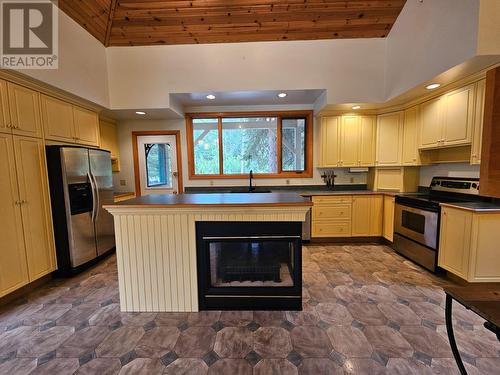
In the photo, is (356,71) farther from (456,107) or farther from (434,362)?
(434,362)

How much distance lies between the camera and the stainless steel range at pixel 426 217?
279cm

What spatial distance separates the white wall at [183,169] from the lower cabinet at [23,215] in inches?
70.7

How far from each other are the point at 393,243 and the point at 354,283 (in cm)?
149

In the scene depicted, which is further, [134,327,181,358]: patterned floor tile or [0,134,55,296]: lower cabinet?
[0,134,55,296]: lower cabinet

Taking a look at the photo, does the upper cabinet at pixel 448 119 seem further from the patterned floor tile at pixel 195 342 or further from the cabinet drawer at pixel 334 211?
the patterned floor tile at pixel 195 342

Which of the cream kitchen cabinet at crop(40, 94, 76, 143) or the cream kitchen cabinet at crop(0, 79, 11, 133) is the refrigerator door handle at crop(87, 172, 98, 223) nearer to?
the cream kitchen cabinet at crop(40, 94, 76, 143)

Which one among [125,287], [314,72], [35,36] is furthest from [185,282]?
[314,72]

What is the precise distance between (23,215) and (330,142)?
4.42m

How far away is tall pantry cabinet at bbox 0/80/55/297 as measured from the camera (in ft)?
7.43

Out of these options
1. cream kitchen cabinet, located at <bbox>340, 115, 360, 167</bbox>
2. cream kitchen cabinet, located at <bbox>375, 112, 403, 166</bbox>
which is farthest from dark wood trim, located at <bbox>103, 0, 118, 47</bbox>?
cream kitchen cabinet, located at <bbox>375, 112, 403, 166</bbox>

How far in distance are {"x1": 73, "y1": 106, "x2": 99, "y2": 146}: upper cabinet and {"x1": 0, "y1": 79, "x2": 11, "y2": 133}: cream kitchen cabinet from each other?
849 millimetres

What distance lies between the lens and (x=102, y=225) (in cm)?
331

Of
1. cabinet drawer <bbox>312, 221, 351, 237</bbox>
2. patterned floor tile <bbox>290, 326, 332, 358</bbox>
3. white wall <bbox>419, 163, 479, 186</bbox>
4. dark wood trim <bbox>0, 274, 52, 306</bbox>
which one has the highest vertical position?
white wall <bbox>419, 163, 479, 186</bbox>

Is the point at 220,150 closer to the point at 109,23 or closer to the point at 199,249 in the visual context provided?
the point at 109,23
